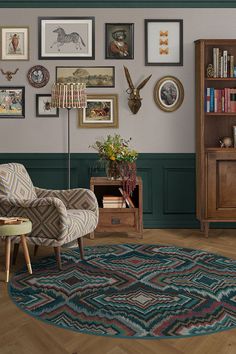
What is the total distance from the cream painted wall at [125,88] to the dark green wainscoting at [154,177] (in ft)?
0.34

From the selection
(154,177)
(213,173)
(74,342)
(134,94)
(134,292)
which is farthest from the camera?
A: (154,177)

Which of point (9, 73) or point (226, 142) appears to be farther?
point (9, 73)

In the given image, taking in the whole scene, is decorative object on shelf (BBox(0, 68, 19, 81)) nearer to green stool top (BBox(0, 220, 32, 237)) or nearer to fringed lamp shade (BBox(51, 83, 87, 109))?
fringed lamp shade (BBox(51, 83, 87, 109))

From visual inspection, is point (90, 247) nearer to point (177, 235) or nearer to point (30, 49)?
point (177, 235)

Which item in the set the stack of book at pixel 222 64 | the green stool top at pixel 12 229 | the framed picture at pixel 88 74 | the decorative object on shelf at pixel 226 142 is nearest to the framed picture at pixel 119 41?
the framed picture at pixel 88 74

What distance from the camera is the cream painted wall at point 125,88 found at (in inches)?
196

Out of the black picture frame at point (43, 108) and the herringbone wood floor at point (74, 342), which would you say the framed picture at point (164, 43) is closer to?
the black picture frame at point (43, 108)

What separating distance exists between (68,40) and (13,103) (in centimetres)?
104

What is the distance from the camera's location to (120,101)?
5027 mm

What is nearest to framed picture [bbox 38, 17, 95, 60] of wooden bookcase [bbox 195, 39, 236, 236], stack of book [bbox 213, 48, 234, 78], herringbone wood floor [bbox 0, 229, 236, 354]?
wooden bookcase [bbox 195, 39, 236, 236]

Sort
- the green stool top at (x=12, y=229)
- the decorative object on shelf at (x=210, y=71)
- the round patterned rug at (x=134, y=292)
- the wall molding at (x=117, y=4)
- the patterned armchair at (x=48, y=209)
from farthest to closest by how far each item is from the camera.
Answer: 1. the wall molding at (x=117, y=4)
2. the decorative object on shelf at (x=210, y=71)
3. the patterned armchair at (x=48, y=209)
4. the green stool top at (x=12, y=229)
5. the round patterned rug at (x=134, y=292)

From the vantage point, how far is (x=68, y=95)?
4.48m

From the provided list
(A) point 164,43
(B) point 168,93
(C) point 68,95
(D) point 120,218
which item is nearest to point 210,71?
(B) point 168,93

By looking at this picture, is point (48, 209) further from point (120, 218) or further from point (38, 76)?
point (38, 76)
